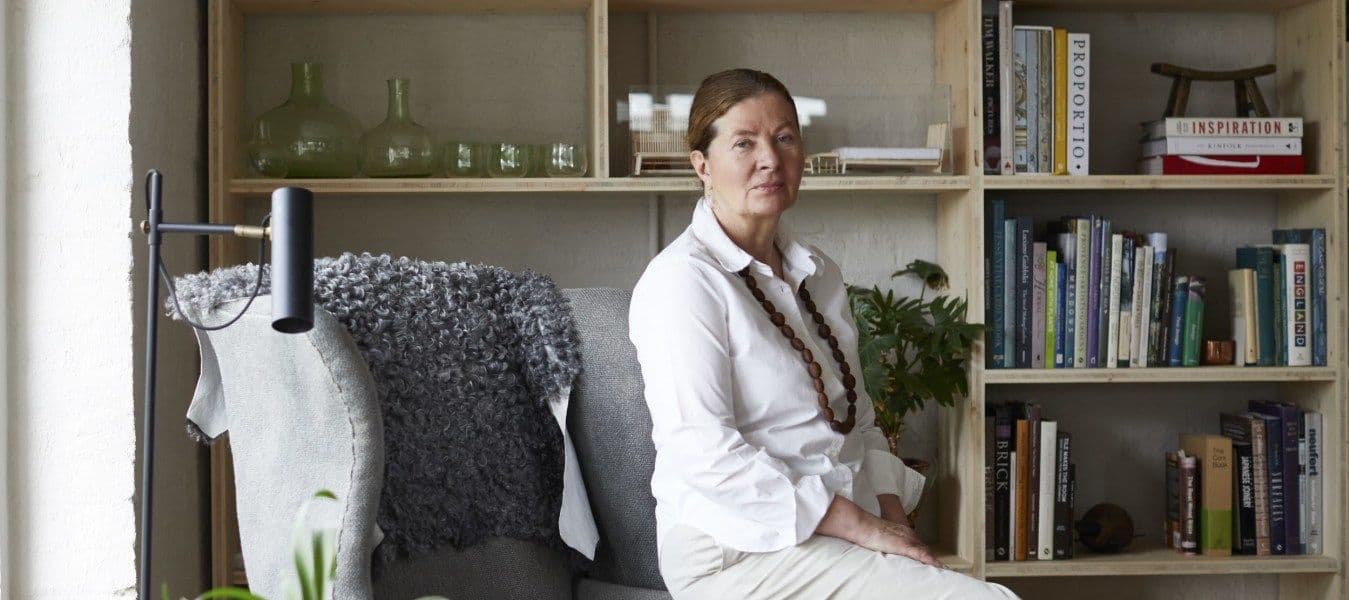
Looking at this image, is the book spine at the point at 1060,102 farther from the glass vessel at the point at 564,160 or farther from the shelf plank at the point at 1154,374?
the glass vessel at the point at 564,160

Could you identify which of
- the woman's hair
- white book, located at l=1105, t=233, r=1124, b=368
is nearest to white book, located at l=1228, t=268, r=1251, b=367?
white book, located at l=1105, t=233, r=1124, b=368

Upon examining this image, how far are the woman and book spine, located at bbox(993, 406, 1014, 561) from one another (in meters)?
0.73

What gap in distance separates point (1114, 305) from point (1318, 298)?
0.43 meters

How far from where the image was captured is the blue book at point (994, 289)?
8.38 ft

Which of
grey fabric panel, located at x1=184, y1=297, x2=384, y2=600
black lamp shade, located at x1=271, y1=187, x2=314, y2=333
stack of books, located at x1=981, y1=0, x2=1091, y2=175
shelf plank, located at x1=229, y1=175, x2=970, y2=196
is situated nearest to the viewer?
black lamp shade, located at x1=271, y1=187, x2=314, y2=333

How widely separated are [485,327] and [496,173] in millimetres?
929

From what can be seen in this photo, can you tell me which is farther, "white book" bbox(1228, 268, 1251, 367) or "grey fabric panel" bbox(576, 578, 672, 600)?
"white book" bbox(1228, 268, 1251, 367)

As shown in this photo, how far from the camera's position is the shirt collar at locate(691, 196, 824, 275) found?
1748mm

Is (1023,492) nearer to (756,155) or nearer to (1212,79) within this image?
(1212,79)

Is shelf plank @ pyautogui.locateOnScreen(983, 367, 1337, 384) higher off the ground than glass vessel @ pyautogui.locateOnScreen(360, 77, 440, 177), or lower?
lower

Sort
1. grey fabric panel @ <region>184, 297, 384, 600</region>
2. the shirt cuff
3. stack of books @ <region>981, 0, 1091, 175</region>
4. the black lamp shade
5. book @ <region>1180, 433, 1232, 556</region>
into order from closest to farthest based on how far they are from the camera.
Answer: the black lamp shade < grey fabric panel @ <region>184, 297, 384, 600</region> < the shirt cuff < stack of books @ <region>981, 0, 1091, 175</region> < book @ <region>1180, 433, 1232, 556</region>

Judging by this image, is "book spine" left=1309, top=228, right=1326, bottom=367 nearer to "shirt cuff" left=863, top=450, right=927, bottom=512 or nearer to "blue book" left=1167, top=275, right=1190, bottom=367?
"blue book" left=1167, top=275, right=1190, bottom=367

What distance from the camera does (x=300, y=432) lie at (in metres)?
1.40

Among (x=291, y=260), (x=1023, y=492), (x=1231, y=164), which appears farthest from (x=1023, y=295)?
(x=291, y=260)
